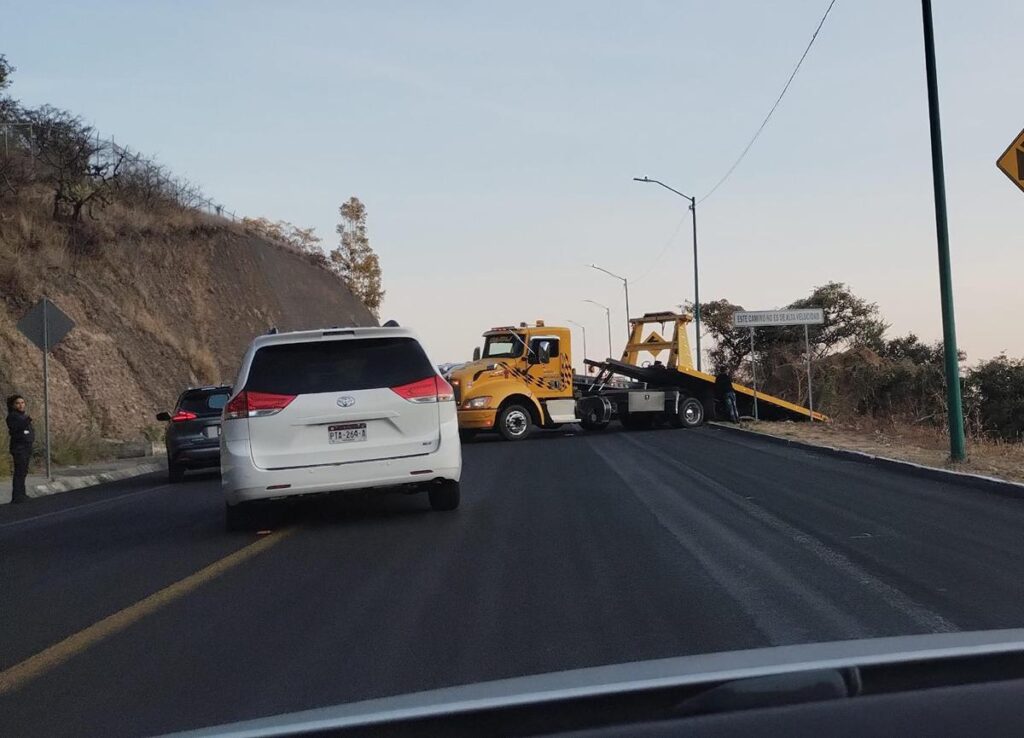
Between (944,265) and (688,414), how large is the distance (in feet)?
53.3

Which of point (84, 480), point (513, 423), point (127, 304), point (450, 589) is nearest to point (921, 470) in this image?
point (450, 589)

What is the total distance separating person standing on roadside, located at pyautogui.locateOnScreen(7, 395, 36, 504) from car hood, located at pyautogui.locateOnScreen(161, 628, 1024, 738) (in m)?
16.0

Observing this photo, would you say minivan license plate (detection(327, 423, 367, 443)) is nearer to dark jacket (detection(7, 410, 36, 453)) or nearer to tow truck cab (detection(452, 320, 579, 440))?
dark jacket (detection(7, 410, 36, 453))

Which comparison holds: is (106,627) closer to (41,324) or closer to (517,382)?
(41,324)

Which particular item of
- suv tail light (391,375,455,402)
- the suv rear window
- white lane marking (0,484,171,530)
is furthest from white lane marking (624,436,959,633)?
the suv rear window

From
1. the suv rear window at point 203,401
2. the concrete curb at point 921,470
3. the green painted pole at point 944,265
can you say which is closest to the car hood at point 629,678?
the concrete curb at point 921,470

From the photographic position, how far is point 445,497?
1188cm

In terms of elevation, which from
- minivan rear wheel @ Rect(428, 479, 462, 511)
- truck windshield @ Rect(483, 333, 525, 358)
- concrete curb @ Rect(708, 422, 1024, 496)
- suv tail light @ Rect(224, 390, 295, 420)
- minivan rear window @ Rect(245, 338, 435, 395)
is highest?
truck windshield @ Rect(483, 333, 525, 358)

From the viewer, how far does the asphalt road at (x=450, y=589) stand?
5516mm

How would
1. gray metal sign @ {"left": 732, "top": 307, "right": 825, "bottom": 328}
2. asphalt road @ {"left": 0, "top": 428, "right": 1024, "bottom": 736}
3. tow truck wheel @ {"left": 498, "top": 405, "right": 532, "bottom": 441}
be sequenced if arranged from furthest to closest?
tow truck wheel @ {"left": 498, "top": 405, "right": 532, "bottom": 441} → gray metal sign @ {"left": 732, "top": 307, "right": 825, "bottom": 328} → asphalt road @ {"left": 0, "top": 428, "right": 1024, "bottom": 736}

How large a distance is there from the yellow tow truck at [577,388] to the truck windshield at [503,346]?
0.09 feet

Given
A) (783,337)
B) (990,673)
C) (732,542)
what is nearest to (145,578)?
(732,542)

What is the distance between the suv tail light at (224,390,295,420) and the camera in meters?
10.4

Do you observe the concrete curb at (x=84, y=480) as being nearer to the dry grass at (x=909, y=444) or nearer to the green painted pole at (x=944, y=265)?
the dry grass at (x=909, y=444)
